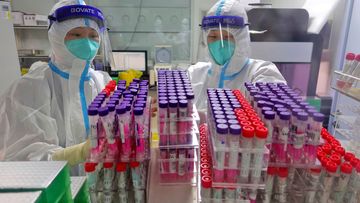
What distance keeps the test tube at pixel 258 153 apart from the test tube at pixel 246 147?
0.5 inches

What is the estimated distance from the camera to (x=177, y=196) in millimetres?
738

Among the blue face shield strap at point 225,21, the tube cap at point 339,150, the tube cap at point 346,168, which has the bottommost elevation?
the tube cap at point 346,168

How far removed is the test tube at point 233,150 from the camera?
630 mm

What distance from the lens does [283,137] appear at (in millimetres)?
699

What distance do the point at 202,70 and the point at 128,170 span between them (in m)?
1.18

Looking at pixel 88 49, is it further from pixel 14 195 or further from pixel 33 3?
pixel 33 3

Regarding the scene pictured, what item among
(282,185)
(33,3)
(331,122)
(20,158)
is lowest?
(331,122)

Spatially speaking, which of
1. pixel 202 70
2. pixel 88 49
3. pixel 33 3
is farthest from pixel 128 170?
pixel 33 3

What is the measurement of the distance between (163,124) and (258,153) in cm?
27

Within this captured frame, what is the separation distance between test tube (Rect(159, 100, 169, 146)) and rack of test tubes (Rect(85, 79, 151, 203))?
0.17ft

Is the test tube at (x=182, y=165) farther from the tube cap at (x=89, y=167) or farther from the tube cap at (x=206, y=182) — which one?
the tube cap at (x=89, y=167)

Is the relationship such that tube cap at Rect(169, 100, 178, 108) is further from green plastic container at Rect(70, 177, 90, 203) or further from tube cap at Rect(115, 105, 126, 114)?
green plastic container at Rect(70, 177, 90, 203)

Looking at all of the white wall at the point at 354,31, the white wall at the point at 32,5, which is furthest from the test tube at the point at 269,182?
the white wall at the point at 32,5

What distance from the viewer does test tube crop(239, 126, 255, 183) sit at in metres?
0.63
